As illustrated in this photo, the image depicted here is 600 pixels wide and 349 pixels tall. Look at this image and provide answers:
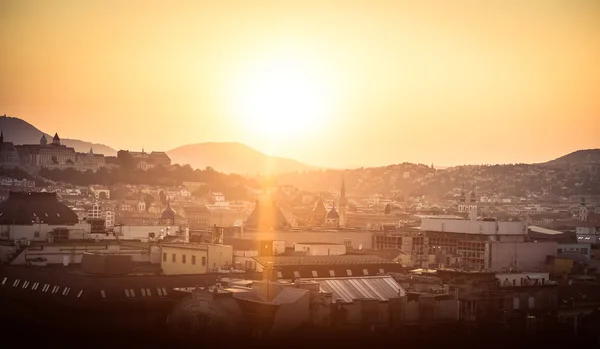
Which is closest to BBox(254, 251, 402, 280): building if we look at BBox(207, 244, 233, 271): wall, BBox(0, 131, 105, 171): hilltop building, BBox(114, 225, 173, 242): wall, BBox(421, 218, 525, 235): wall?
BBox(207, 244, 233, 271): wall

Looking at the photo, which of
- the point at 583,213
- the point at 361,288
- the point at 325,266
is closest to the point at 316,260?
the point at 325,266

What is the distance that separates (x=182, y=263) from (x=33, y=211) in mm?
16188

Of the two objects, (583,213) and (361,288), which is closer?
(361,288)

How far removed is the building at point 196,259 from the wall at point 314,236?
12039 millimetres

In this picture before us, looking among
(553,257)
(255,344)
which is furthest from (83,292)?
(553,257)

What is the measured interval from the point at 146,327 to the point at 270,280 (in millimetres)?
2880

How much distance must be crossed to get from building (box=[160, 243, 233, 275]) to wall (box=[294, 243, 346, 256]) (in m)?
5.08

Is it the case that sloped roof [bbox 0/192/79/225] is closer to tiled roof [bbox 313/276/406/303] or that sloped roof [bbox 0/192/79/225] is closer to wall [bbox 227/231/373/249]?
wall [bbox 227/231/373/249]

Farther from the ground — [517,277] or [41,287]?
[517,277]

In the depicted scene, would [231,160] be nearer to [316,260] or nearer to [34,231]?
[34,231]

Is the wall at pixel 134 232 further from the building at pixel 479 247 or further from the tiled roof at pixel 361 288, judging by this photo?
the tiled roof at pixel 361 288

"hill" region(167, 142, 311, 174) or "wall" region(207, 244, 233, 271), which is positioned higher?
"hill" region(167, 142, 311, 174)

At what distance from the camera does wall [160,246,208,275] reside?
36.4 metres

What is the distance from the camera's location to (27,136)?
11981 centimetres
